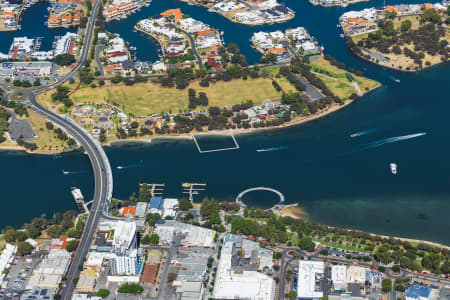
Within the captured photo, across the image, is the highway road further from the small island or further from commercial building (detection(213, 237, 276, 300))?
the small island

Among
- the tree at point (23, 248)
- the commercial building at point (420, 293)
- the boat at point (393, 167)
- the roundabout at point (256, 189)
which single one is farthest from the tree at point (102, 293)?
the boat at point (393, 167)

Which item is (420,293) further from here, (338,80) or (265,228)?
(338,80)

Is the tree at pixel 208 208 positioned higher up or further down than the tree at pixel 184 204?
higher up

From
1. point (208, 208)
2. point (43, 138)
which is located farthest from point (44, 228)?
point (43, 138)

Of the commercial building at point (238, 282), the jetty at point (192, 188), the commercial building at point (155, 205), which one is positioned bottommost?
the jetty at point (192, 188)

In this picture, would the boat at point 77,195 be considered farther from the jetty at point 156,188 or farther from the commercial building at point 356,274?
the commercial building at point 356,274

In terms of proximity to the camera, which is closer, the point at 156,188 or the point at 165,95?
the point at 156,188
